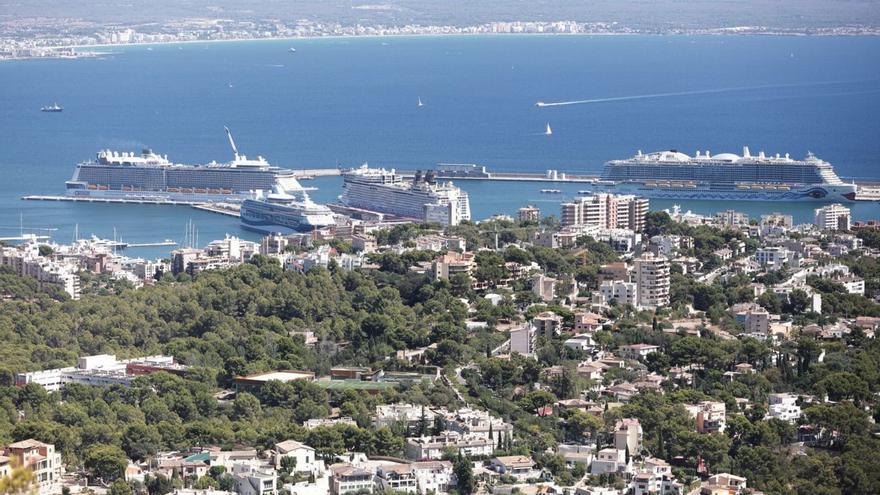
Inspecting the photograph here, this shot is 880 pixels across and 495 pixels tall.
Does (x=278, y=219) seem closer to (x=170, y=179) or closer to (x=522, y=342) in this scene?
(x=170, y=179)

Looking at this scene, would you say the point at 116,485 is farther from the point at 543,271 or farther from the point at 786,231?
the point at 786,231

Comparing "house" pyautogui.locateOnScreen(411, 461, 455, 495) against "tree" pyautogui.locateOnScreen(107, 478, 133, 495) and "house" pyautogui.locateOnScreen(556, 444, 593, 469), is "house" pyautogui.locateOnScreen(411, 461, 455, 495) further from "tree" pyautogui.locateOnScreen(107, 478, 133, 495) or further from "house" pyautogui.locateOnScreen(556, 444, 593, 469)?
"tree" pyautogui.locateOnScreen(107, 478, 133, 495)

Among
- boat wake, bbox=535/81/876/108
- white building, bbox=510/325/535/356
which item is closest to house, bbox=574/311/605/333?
white building, bbox=510/325/535/356

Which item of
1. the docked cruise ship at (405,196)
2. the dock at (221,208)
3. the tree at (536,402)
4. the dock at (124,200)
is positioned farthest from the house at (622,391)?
the dock at (124,200)

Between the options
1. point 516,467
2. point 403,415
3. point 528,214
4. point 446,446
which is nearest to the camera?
point 516,467

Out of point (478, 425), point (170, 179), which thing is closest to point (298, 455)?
point (478, 425)

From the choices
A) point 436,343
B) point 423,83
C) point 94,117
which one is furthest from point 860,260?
point 423,83

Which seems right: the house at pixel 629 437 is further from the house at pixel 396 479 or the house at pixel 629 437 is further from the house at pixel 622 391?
the house at pixel 396 479
